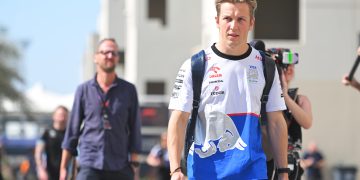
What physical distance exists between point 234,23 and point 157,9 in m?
41.1

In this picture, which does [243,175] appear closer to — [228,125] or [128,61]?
[228,125]

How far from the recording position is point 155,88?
46.3m

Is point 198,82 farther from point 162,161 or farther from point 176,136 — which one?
point 162,161

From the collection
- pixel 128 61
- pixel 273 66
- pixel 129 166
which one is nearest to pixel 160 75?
pixel 128 61

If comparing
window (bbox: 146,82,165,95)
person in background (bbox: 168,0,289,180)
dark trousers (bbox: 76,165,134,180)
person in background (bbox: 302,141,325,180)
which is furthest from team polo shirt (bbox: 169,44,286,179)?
window (bbox: 146,82,165,95)

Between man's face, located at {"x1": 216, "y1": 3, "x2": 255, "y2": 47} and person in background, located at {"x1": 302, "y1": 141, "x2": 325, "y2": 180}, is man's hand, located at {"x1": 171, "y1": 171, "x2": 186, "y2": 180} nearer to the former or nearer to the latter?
man's face, located at {"x1": 216, "y1": 3, "x2": 255, "y2": 47}

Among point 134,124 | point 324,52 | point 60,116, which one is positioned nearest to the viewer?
point 134,124

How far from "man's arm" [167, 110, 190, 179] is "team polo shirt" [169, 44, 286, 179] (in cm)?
6

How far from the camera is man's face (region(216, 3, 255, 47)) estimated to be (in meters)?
6.53

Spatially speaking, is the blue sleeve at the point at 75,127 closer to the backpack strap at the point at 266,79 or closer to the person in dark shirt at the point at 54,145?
the backpack strap at the point at 266,79

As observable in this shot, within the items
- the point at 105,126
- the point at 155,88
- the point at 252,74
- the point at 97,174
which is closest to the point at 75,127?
the point at 105,126

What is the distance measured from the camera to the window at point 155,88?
45.8 m

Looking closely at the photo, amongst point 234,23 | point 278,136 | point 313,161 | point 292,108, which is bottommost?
point 313,161

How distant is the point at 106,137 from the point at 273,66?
11.5 ft
